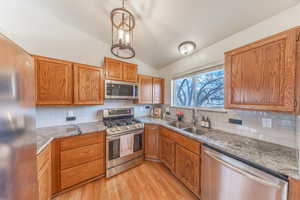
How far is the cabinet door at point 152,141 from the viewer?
2551 millimetres

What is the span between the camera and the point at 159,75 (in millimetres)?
3535

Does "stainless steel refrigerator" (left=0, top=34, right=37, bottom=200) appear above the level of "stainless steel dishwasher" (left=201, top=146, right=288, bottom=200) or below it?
above

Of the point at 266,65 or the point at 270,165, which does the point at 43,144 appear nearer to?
the point at 270,165

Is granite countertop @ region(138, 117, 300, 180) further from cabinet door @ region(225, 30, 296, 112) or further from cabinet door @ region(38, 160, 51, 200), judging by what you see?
cabinet door @ region(38, 160, 51, 200)

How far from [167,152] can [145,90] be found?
59.4 inches

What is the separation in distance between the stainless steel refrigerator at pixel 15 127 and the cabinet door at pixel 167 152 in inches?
70.8

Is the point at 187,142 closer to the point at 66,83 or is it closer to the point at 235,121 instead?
the point at 235,121

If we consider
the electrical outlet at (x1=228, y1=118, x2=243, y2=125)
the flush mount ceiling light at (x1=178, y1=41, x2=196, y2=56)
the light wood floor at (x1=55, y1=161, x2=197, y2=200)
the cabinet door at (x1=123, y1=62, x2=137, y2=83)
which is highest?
the flush mount ceiling light at (x1=178, y1=41, x2=196, y2=56)

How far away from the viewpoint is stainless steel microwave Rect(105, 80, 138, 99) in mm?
2337

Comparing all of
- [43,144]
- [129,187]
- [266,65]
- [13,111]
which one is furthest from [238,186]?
[43,144]

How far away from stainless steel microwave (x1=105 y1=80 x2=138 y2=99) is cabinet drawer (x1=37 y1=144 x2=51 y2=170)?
1.19m

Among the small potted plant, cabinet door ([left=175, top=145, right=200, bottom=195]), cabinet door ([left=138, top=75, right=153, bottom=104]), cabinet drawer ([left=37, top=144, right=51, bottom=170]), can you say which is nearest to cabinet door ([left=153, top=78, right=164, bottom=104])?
cabinet door ([left=138, top=75, right=153, bottom=104])

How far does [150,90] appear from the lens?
10.0 feet

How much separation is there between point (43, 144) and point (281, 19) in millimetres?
3055
